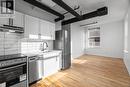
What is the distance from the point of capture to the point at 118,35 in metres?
6.35

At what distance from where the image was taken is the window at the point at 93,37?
7.64 m

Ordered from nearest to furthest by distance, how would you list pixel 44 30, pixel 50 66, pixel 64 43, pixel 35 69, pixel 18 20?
pixel 18 20
pixel 35 69
pixel 50 66
pixel 44 30
pixel 64 43

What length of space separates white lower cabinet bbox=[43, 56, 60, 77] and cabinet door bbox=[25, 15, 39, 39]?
102 centimetres

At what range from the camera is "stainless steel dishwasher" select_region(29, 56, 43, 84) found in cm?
240

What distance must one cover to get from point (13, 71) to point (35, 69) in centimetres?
75

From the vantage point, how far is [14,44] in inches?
101

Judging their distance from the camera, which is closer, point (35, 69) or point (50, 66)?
point (35, 69)

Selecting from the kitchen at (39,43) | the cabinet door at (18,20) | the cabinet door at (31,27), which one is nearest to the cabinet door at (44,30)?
the kitchen at (39,43)

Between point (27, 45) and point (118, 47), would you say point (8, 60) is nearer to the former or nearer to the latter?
point (27, 45)

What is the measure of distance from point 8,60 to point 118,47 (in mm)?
7127

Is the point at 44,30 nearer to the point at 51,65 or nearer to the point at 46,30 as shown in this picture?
the point at 46,30

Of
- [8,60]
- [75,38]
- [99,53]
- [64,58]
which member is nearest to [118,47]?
[99,53]

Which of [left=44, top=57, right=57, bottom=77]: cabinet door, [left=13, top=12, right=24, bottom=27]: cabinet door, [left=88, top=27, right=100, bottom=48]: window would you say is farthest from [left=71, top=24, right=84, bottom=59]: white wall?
[left=13, top=12, right=24, bottom=27]: cabinet door

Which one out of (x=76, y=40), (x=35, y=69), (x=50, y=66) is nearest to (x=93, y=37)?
(x=76, y=40)
